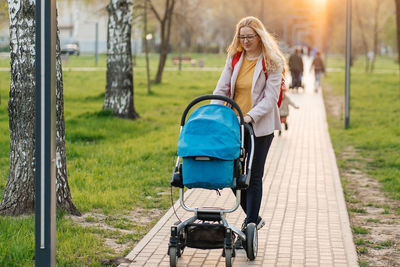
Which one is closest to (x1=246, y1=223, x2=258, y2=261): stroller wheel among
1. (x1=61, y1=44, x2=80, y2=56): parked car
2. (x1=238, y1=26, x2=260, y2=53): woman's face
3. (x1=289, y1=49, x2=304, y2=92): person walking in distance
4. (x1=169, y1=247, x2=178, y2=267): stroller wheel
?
(x1=169, y1=247, x2=178, y2=267): stroller wheel

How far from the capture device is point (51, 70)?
4.59 m

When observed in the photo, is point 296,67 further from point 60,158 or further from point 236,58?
point 236,58

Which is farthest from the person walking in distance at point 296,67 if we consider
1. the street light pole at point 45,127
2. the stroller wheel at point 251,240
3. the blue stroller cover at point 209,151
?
the street light pole at point 45,127

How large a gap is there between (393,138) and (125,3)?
6.50 metres

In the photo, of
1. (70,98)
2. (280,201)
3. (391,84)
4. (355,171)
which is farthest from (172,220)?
(391,84)

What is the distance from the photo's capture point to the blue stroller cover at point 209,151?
17.1 ft

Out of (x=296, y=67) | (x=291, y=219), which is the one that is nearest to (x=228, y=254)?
(x=291, y=219)

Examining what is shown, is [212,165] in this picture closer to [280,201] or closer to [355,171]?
[280,201]

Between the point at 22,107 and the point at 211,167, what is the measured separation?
2436mm

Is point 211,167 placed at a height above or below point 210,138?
below

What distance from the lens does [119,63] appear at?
17000mm

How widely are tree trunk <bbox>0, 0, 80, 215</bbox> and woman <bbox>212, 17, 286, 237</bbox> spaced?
180cm

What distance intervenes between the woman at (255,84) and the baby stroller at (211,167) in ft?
1.07

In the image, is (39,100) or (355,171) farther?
(355,171)
